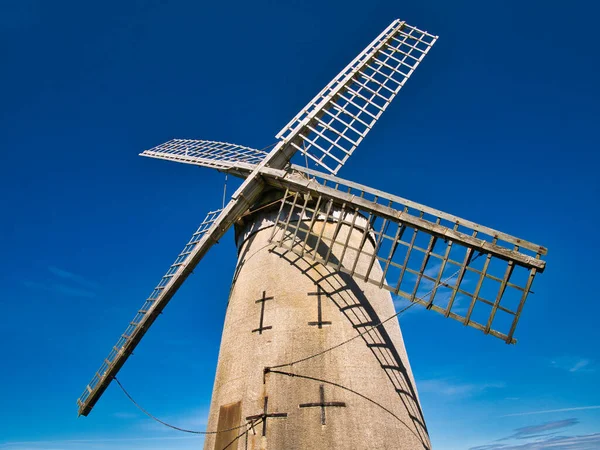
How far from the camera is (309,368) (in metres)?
6.43

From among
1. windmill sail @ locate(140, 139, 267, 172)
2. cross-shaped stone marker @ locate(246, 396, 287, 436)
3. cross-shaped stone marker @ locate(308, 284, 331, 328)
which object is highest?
windmill sail @ locate(140, 139, 267, 172)

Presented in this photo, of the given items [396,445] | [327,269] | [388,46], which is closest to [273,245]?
[327,269]

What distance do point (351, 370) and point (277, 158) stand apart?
17.0 feet

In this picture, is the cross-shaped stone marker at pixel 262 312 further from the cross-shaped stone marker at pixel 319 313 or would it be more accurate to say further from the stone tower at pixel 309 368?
the cross-shaped stone marker at pixel 319 313

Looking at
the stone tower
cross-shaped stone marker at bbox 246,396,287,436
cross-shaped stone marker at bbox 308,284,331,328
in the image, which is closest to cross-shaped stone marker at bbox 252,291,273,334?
the stone tower

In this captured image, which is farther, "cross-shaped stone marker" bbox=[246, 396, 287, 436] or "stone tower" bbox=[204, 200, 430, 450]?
"cross-shaped stone marker" bbox=[246, 396, 287, 436]

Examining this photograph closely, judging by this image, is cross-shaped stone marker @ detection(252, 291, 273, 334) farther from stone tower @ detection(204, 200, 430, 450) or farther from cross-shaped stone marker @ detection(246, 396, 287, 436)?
cross-shaped stone marker @ detection(246, 396, 287, 436)

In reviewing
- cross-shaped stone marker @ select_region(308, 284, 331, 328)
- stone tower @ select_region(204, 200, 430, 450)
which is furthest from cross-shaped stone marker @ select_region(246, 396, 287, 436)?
cross-shaped stone marker @ select_region(308, 284, 331, 328)

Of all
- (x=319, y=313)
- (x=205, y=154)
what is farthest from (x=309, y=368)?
(x=205, y=154)

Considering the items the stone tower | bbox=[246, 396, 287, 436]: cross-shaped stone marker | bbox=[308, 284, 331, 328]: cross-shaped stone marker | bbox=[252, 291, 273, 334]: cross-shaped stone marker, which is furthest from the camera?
bbox=[252, 291, 273, 334]: cross-shaped stone marker

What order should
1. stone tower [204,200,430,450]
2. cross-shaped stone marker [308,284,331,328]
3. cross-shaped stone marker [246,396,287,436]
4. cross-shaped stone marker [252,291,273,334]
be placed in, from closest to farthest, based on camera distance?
stone tower [204,200,430,450] < cross-shaped stone marker [246,396,287,436] < cross-shaped stone marker [308,284,331,328] < cross-shaped stone marker [252,291,273,334]

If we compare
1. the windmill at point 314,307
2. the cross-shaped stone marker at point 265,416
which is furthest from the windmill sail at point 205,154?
the cross-shaped stone marker at point 265,416

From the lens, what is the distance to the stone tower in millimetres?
5953

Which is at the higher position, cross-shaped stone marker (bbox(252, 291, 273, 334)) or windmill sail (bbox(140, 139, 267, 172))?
windmill sail (bbox(140, 139, 267, 172))
